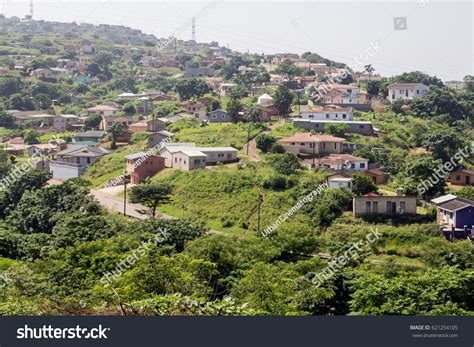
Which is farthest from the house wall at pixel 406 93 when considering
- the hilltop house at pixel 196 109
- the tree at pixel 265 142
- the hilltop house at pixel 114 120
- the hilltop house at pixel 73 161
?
the hilltop house at pixel 73 161

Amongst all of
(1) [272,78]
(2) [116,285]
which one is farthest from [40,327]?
(1) [272,78]

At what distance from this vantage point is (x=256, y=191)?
20.2 meters

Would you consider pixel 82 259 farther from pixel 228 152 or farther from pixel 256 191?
pixel 228 152

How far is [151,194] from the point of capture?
20109 mm

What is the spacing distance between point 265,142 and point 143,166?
431cm

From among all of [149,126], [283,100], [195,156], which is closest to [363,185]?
[195,156]

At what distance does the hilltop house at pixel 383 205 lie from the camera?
18219mm

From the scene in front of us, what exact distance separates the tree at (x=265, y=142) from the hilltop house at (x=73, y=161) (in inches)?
266

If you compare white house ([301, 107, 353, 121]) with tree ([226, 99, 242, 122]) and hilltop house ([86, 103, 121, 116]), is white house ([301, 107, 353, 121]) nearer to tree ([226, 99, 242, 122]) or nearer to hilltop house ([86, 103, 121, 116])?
tree ([226, 99, 242, 122])

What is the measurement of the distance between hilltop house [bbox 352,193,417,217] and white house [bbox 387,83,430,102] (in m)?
15.3

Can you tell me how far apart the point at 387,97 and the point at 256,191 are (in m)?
15.8

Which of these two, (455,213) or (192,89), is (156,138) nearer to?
(192,89)

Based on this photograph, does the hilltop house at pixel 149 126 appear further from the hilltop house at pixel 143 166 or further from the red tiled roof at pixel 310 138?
the red tiled roof at pixel 310 138

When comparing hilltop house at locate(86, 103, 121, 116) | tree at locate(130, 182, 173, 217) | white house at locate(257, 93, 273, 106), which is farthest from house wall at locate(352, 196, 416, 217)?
hilltop house at locate(86, 103, 121, 116)
